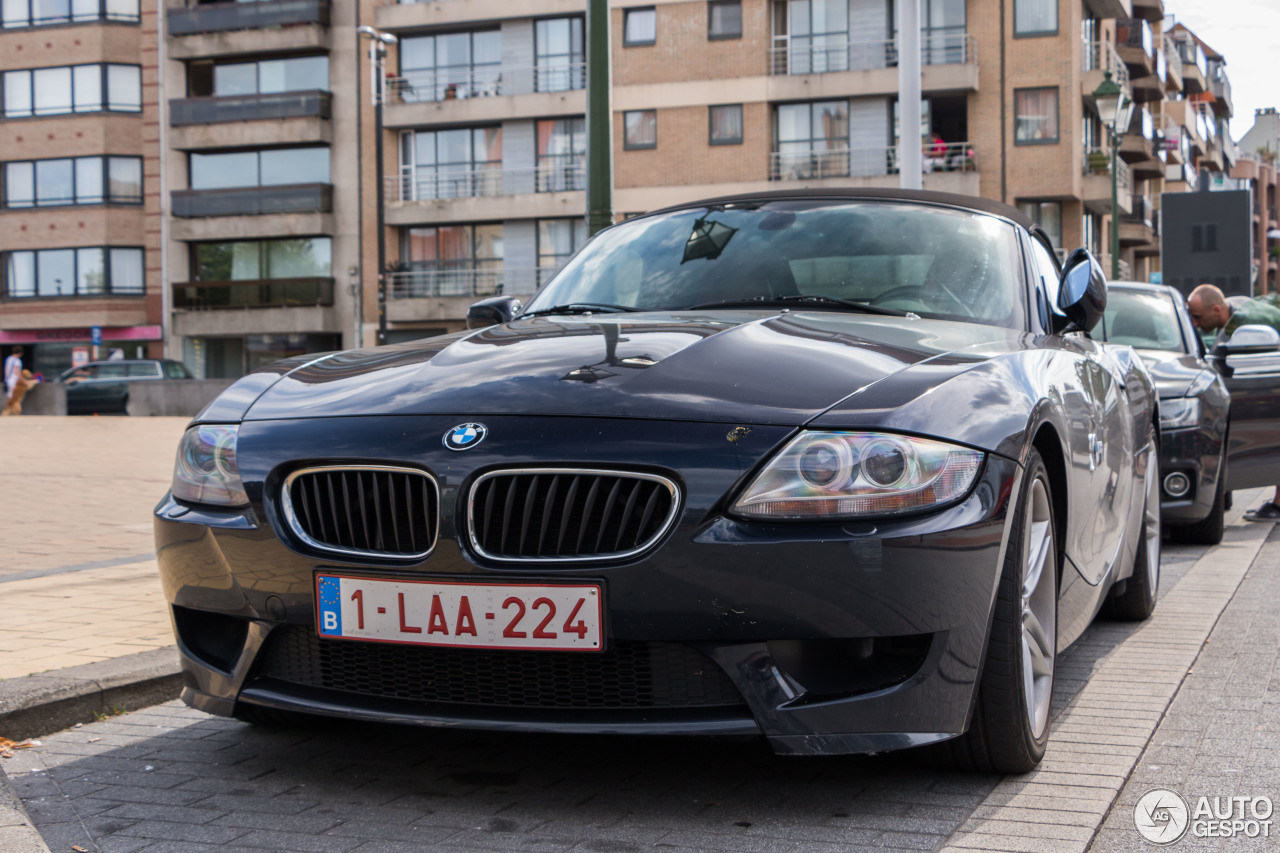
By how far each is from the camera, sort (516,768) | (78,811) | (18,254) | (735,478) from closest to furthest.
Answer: (735,478) → (78,811) → (516,768) → (18,254)

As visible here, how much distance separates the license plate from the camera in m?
2.92

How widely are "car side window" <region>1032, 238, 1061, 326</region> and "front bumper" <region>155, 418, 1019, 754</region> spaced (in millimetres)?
1652

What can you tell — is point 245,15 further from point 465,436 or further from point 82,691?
point 465,436

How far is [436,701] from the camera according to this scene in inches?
123

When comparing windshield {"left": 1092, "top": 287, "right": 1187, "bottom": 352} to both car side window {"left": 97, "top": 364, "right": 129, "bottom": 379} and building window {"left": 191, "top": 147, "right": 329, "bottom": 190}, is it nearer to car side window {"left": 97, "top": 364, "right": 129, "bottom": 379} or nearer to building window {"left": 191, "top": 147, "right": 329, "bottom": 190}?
car side window {"left": 97, "top": 364, "right": 129, "bottom": 379}

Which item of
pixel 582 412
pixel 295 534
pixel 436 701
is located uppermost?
pixel 582 412

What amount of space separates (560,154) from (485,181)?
2.84 m

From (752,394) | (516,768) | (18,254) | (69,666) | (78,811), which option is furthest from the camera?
(18,254)

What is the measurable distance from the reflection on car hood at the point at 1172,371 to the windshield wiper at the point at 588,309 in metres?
4.82

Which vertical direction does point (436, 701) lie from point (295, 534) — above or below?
below

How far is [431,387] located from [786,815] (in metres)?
1.24

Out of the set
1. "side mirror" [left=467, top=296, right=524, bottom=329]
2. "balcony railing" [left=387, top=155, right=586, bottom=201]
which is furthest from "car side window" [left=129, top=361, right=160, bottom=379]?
"side mirror" [left=467, top=296, right=524, bottom=329]

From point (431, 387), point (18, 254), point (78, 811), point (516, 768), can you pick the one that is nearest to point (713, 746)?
point (516, 768)

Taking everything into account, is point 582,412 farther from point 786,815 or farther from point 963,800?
point 963,800
